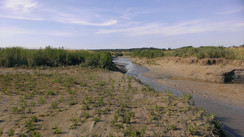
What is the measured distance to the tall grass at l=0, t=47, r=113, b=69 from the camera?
1439 centimetres

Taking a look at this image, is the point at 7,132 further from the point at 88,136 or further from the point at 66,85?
the point at 66,85

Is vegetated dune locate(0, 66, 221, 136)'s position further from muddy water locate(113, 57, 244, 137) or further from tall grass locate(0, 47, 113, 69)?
tall grass locate(0, 47, 113, 69)

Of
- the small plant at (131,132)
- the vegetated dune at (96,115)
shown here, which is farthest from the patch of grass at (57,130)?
the small plant at (131,132)

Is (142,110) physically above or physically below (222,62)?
below

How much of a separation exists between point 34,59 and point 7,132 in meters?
11.7

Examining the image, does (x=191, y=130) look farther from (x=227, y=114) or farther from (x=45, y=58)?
(x=45, y=58)

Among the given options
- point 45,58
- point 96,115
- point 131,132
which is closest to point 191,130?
point 131,132

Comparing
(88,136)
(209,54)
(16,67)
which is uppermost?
(209,54)

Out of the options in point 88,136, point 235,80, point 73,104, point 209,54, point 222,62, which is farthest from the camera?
point 209,54

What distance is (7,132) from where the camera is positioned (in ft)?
13.8

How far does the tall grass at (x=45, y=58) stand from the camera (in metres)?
14.4

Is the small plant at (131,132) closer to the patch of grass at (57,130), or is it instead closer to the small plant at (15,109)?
the patch of grass at (57,130)

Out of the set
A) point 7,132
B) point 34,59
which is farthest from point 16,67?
point 7,132

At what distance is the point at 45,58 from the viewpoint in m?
15.8
